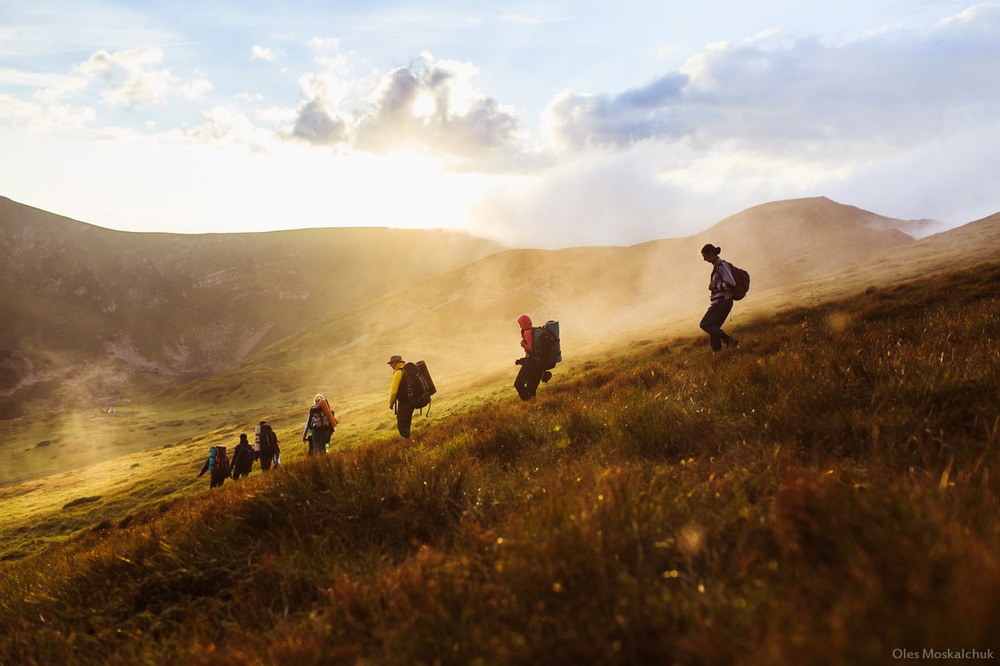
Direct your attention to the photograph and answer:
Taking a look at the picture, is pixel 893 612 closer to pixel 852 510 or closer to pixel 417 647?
pixel 852 510

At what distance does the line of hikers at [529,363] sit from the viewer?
11.2 meters

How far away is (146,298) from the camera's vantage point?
16462 centimetres

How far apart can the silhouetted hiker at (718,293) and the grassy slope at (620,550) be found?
6.02 metres

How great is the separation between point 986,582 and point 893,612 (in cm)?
25

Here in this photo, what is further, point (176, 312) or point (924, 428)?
point (176, 312)

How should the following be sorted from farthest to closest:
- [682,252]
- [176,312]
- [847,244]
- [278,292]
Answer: [278,292] → [176,312] → [682,252] → [847,244]

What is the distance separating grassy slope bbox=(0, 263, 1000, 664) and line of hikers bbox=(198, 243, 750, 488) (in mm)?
5910

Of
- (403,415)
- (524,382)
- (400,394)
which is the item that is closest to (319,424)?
(403,415)

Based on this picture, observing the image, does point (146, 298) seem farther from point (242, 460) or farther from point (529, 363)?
point (529, 363)

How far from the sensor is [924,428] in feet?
10.9

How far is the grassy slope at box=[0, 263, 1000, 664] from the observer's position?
1623mm

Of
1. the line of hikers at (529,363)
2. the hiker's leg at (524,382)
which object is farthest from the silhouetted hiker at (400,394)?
the hiker's leg at (524,382)

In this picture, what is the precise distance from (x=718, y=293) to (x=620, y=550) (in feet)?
34.1

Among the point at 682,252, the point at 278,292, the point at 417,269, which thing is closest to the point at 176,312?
the point at 278,292
